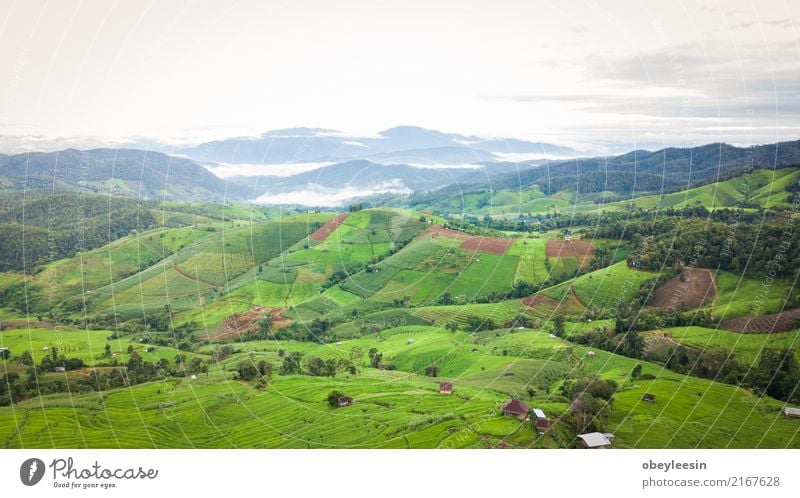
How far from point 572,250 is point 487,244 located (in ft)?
16.0

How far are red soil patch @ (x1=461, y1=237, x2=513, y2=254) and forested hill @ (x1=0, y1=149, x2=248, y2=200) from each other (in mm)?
27146

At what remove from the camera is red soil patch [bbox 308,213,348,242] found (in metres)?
43.2

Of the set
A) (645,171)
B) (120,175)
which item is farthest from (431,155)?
(645,171)

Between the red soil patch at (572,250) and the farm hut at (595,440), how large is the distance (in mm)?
19872

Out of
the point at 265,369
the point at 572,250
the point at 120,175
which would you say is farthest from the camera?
the point at 120,175

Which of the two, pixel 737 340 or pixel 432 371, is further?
pixel 432 371

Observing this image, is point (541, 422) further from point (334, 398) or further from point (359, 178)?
point (359, 178)

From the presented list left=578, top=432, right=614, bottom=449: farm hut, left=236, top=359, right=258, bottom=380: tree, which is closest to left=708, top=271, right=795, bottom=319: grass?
left=578, top=432, right=614, bottom=449: farm hut

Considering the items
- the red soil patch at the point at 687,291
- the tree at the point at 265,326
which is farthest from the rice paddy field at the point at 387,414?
the tree at the point at 265,326

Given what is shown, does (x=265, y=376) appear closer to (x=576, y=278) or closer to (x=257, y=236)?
(x=576, y=278)

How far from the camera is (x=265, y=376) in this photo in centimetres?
1902

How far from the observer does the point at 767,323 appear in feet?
68.4

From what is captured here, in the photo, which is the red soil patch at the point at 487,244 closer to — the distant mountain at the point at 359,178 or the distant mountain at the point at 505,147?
the distant mountain at the point at 359,178
